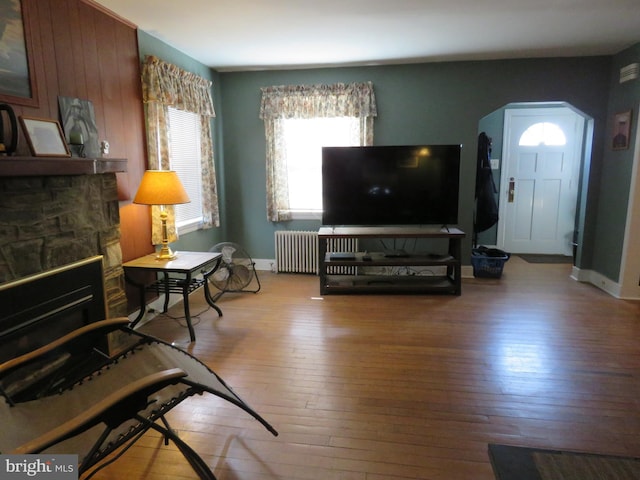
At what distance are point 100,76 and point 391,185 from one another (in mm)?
2768

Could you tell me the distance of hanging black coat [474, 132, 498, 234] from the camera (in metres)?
5.21

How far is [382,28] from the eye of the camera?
3.30m

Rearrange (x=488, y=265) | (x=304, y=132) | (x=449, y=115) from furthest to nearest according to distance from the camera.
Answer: (x=304, y=132) → (x=488, y=265) → (x=449, y=115)

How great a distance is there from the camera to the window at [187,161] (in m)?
3.92

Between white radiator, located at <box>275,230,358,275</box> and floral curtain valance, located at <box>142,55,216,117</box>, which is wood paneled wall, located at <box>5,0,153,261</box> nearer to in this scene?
floral curtain valance, located at <box>142,55,216,117</box>

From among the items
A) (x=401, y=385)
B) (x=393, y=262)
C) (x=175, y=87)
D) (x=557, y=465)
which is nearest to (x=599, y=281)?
(x=393, y=262)

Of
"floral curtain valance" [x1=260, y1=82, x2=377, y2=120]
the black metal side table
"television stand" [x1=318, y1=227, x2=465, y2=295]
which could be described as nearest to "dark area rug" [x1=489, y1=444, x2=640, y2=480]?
the black metal side table

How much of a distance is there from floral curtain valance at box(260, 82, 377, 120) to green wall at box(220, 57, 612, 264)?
122 millimetres

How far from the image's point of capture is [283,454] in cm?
187

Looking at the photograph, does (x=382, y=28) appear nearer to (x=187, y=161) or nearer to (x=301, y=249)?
(x=187, y=161)

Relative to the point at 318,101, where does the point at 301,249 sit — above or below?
below

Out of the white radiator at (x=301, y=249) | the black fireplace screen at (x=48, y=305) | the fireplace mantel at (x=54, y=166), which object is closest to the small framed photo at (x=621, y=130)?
the white radiator at (x=301, y=249)
